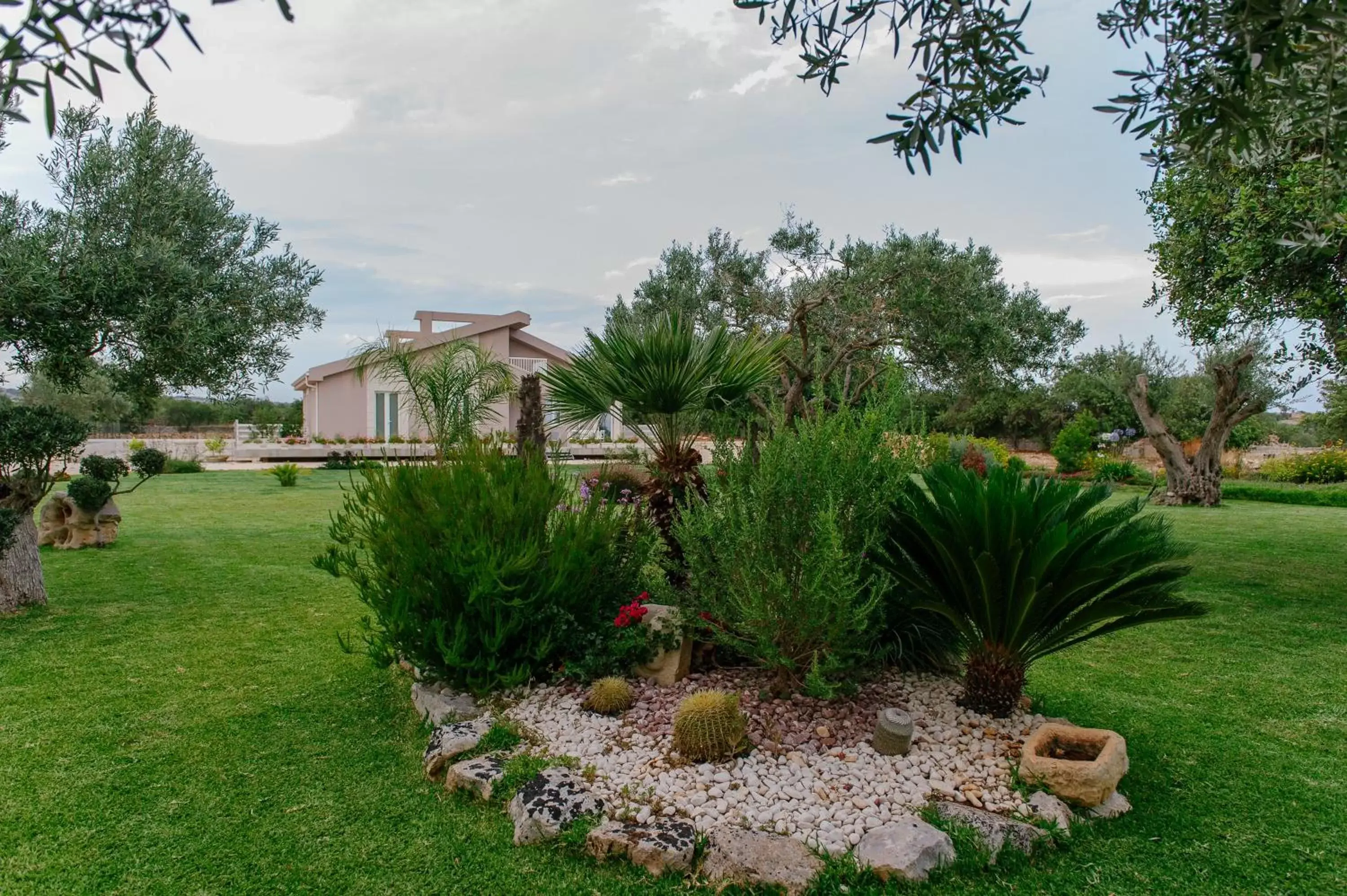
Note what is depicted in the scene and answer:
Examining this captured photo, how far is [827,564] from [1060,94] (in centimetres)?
205

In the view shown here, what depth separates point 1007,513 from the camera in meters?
3.73

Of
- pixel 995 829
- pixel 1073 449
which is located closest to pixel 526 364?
pixel 1073 449

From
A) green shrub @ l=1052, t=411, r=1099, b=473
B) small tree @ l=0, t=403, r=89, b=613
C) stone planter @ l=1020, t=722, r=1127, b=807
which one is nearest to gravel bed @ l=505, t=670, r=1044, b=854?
stone planter @ l=1020, t=722, r=1127, b=807

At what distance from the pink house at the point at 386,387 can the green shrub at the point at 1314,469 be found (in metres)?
22.5

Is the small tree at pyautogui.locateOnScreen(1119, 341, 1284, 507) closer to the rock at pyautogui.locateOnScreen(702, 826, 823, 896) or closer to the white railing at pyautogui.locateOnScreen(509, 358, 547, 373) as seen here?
the rock at pyautogui.locateOnScreen(702, 826, 823, 896)

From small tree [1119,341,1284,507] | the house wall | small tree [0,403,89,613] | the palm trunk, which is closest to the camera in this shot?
small tree [0,403,89,613]

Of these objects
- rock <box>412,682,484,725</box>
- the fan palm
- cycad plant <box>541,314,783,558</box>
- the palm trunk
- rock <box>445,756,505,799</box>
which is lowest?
rock <box>445,756,505,799</box>

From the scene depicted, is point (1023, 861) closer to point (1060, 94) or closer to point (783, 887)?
point (783, 887)

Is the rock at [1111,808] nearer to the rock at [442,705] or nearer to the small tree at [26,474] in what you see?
the rock at [442,705]

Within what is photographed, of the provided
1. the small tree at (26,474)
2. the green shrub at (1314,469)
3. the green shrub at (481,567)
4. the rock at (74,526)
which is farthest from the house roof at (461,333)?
the green shrub at (1314,469)

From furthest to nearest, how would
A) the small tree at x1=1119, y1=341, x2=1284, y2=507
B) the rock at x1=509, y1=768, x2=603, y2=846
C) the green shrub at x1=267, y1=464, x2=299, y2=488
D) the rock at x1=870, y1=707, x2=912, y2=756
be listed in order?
the green shrub at x1=267, y1=464, x2=299, y2=488
the small tree at x1=1119, y1=341, x2=1284, y2=507
the rock at x1=870, y1=707, x2=912, y2=756
the rock at x1=509, y1=768, x2=603, y2=846

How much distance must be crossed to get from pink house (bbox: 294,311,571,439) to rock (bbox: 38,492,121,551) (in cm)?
1527

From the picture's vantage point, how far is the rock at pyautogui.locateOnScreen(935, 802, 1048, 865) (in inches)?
115

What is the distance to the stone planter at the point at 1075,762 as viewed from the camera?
3203mm
